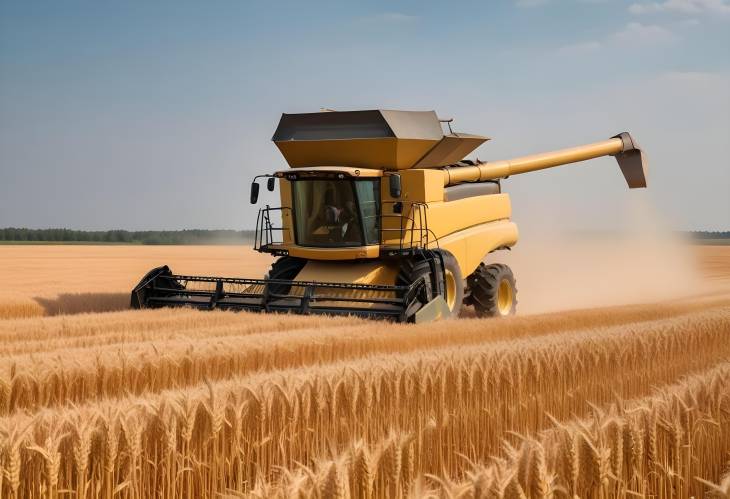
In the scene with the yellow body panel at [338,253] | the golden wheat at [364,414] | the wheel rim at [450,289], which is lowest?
the golden wheat at [364,414]

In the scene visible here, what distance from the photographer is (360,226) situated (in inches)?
584

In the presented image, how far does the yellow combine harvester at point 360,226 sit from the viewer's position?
1454cm

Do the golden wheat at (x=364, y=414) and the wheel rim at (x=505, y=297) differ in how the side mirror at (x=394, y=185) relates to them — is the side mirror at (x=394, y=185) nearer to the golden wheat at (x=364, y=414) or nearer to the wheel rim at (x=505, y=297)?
the wheel rim at (x=505, y=297)

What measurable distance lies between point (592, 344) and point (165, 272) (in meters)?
8.67

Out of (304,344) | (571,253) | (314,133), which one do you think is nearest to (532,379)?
(304,344)

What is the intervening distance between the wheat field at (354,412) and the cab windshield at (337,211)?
2.57 m

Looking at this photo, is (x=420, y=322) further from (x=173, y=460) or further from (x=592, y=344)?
(x=173, y=460)

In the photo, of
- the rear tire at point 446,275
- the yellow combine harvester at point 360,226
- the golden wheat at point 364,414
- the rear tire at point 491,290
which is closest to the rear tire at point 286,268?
the yellow combine harvester at point 360,226

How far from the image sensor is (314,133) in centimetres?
1583

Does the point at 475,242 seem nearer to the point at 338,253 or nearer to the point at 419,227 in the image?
the point at 419,227

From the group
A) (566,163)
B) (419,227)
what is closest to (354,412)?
(419,227)

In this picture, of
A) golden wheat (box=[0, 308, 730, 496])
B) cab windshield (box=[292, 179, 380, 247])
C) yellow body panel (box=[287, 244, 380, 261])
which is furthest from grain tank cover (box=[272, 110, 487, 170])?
golden wheat (box=[0, 308, 730, 496])

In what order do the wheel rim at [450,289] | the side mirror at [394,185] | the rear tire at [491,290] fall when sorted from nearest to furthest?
the side mirror at [394,185]
the wheel rim at [450,289]
the rear tire at [491,290]

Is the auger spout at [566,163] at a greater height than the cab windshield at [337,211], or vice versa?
the auger spout at [566,163]
